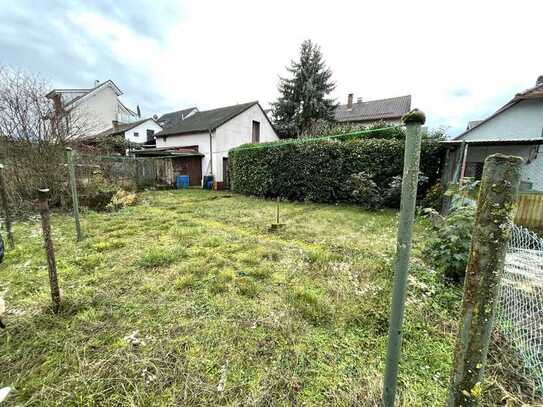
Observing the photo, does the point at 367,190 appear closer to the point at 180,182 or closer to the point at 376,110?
the point at 180,182

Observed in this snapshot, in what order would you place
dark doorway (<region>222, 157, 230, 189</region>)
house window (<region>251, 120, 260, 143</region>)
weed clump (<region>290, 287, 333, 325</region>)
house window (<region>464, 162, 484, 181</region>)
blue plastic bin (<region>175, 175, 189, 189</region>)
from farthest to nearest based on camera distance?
house window (<region>251, 120, 260, 143</region>) < dark doorway (<region>222, 157, 230, 189</region>) < blue plastic bin (<region>175, 175, 189, 189</region>) < house window (<region>464, 162, 484, 181</region>) < weed clump (<region>290, 287, 333, 325</region>)

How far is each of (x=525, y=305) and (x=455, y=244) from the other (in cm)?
78

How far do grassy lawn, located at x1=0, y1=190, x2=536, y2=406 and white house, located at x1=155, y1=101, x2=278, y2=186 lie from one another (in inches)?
405

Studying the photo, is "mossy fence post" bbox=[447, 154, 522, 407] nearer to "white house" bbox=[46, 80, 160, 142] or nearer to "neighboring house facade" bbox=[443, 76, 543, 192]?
"neighboring house facade" bbox=[443, 76, 543, 192]

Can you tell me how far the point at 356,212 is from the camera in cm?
666

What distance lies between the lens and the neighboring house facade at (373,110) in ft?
71.1

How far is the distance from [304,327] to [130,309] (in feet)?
5.45

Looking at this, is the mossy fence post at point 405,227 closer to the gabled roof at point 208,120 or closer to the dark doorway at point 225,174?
the dark doorway at point 225,174

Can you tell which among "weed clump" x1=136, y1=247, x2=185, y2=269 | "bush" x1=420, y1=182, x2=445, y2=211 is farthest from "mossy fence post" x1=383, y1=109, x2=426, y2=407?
"bush" x1=420, y1=182, x2=445, y2=211

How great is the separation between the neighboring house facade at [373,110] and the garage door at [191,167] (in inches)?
581

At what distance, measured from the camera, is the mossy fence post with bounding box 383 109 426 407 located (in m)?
0.90

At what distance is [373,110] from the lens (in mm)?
23141

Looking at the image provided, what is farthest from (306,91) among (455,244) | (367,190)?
(455,244)

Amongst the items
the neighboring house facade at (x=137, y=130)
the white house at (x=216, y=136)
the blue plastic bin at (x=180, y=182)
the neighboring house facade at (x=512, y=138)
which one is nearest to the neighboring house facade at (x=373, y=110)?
the neighboring house facade at (x=512, y=138)
